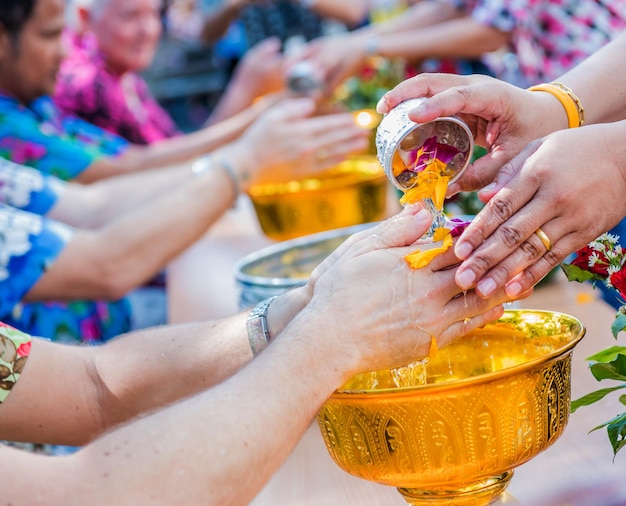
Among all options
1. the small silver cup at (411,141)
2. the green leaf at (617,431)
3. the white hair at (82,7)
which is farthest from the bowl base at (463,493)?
the white hair at (82,7)

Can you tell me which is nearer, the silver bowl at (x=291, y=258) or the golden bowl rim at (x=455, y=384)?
the golden bowl rim at (x=455, y=384)

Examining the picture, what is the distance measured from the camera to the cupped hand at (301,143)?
6.62 ft

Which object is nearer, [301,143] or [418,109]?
[418,109]

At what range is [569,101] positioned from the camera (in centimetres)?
109

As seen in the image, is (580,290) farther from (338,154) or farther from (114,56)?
(114,56)

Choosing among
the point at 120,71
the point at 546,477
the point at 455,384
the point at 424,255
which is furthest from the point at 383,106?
the point at 120,71

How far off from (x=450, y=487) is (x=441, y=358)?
0.16m

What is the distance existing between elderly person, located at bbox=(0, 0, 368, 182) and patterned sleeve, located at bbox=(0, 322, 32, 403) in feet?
3.46

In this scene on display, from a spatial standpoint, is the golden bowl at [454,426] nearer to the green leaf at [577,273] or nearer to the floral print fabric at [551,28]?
the green leaf at [577,273]

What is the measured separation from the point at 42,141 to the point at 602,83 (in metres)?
1.62

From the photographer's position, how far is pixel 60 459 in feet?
2.50

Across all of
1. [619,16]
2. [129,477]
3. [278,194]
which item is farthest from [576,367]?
[619,16]

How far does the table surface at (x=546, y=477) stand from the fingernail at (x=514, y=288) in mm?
231

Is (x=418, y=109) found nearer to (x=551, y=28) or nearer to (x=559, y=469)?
(x=559, y=469)
